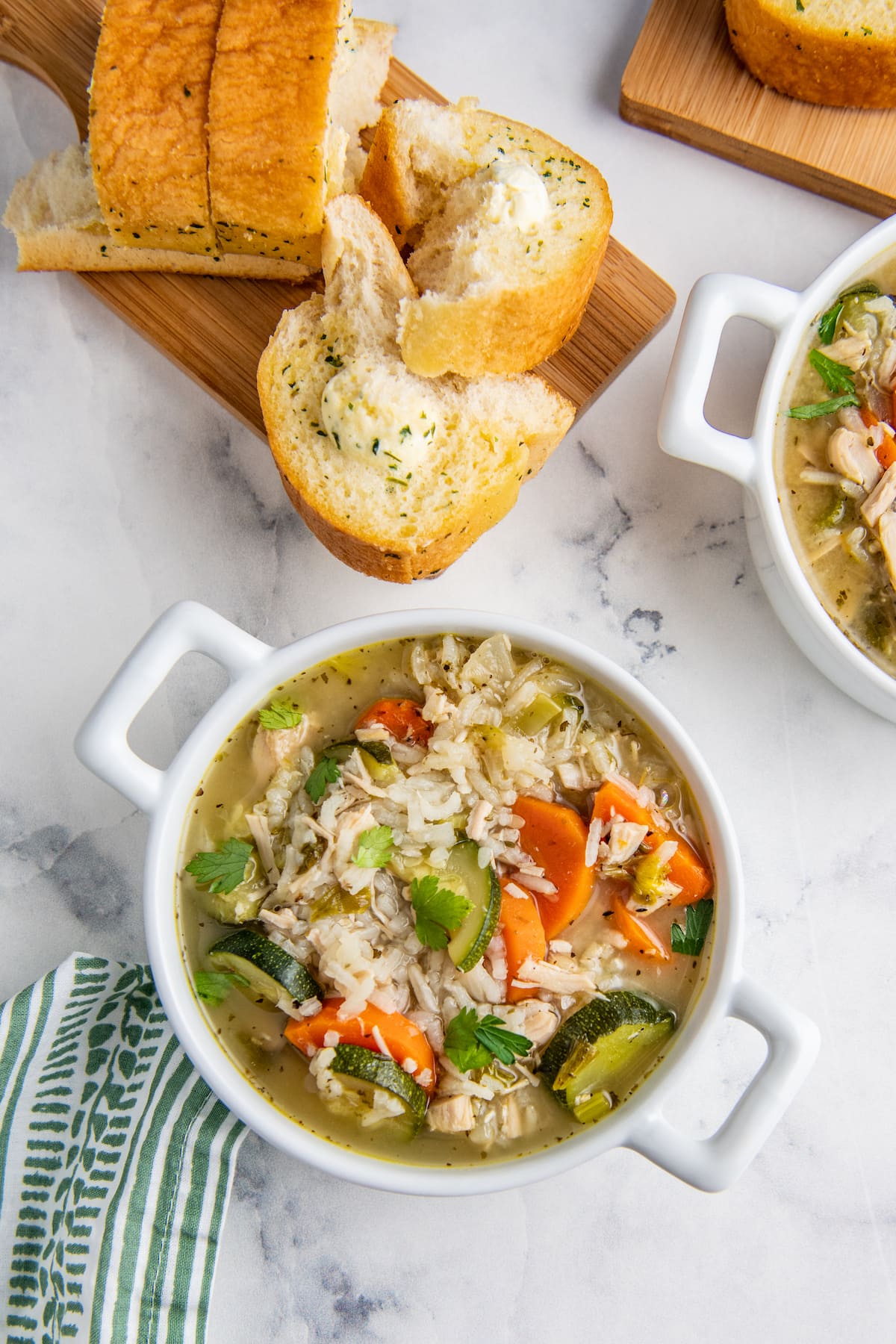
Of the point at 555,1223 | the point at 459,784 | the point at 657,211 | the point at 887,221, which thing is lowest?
the point at 555,1223

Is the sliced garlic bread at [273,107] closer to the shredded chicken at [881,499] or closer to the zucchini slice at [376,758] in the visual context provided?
the zucchini slice at [376,758]

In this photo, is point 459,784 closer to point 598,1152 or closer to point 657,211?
point 598,1152

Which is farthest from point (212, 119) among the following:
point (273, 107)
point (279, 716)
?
point (279, 716)

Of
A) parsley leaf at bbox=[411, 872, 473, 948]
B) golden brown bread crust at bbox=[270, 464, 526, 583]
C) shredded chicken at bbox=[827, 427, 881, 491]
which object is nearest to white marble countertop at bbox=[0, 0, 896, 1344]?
golden brown bread crust at bbox=[270, 464, 526, 583]

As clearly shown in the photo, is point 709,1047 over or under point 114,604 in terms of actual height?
under

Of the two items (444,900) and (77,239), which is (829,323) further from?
(77,239)

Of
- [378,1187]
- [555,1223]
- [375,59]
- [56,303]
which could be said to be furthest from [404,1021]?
[375,59]

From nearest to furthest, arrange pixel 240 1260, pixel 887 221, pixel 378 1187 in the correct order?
pixel 378 1187, pixel 887 221, pixel 240 1260

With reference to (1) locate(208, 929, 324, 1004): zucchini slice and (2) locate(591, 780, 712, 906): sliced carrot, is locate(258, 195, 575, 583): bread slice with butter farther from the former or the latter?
(1) locate(208, 929, 324, 1004): zucchini slice
